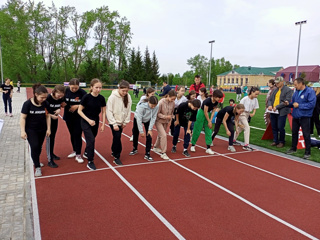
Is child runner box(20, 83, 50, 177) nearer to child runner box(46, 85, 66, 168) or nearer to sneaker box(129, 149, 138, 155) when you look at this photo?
child runner box(46, 85, 66, 168)

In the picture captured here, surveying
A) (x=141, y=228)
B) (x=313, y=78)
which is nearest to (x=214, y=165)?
(x=141, y=228)

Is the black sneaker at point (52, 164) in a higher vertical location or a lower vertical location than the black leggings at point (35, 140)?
lower

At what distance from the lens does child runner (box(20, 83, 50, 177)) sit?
442cm

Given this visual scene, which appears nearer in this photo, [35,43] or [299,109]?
[299,109]

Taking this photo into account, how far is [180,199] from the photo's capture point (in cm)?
388

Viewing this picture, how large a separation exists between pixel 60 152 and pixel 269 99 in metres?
→ 6.31

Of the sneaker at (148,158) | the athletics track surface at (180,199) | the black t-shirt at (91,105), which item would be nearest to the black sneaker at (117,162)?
the athletics track surface at (180,199)

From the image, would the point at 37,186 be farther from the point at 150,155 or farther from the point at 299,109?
the point at 299,109

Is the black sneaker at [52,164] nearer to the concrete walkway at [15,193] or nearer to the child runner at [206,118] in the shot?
the concrete walkway at [15,193]

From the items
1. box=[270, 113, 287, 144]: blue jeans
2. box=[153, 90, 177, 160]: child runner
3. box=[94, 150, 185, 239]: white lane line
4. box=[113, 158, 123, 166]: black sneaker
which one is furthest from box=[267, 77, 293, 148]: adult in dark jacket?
box=[94, 150, 185, 239]: white lane line

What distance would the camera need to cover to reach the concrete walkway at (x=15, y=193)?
301cm

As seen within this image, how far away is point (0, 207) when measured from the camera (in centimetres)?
352

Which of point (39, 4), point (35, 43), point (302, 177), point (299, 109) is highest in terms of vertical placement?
point (39, 4)

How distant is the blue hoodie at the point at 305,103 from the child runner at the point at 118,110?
4295mm
